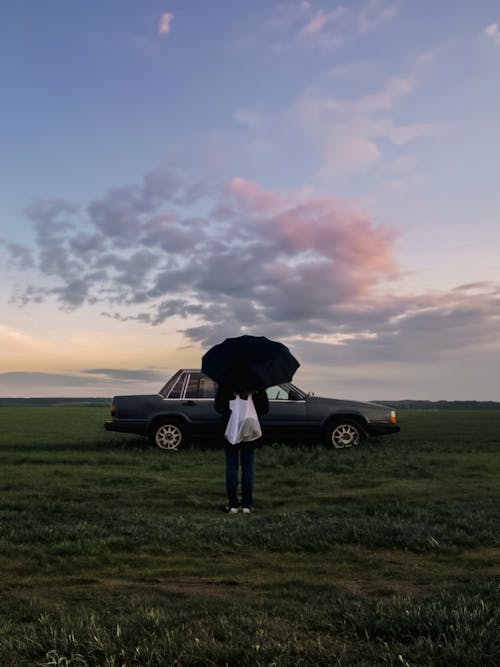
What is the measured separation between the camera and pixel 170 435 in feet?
54.3

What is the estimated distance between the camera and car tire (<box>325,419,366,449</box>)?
1653 centimetres

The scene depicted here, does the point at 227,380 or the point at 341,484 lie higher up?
the point at 227,380

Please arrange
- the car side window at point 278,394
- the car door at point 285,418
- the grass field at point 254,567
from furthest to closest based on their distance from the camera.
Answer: the car side window at point 278,394 < the car door at point 285,418 < the grass field at point 254,567

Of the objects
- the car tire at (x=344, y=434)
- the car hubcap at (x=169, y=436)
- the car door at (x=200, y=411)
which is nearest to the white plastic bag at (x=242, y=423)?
the car door at (x=200, y=411)

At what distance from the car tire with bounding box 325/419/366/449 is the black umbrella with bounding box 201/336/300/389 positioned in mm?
7696

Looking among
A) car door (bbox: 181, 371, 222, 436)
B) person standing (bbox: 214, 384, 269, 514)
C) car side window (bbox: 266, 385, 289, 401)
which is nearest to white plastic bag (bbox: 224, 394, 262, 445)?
person standing (bbox: 214, 384, 269, 514)

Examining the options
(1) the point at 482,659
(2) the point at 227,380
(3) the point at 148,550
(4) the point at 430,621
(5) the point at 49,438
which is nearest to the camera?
(1) the point at 482,659

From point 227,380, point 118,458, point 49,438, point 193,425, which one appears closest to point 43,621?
point 227,380

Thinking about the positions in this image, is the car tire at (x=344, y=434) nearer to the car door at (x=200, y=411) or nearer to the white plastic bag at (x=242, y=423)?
the car door at (x=200, y=411)

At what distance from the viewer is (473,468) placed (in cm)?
1263

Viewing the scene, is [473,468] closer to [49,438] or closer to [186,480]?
[186,480]

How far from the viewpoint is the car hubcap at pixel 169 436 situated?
54.1 ft

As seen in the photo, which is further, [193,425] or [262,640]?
[193,425]

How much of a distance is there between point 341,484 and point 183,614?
6901 millimetres
